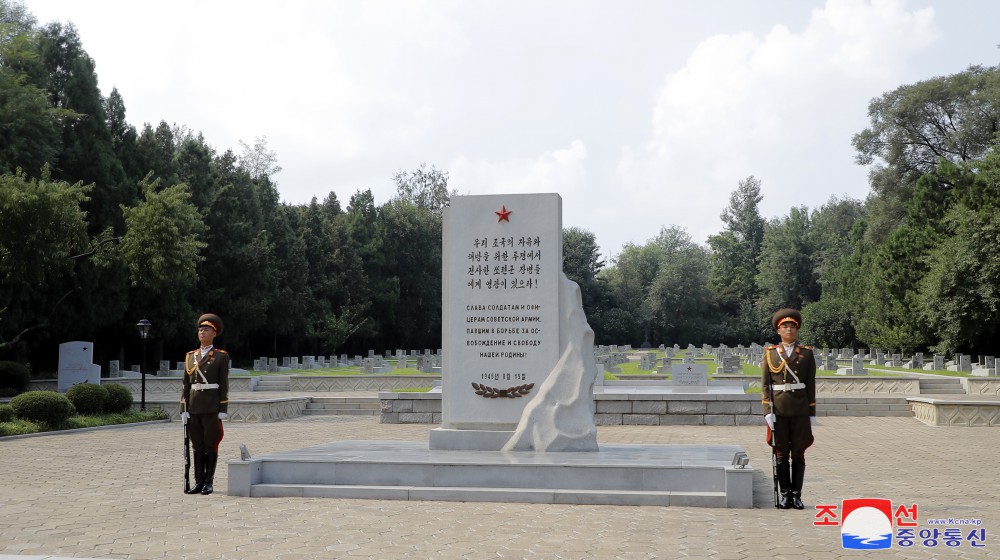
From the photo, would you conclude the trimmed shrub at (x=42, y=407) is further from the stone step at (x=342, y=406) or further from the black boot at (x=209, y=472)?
the black boot at (x=209, y=472)

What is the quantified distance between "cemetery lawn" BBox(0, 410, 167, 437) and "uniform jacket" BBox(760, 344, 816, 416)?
1511cm

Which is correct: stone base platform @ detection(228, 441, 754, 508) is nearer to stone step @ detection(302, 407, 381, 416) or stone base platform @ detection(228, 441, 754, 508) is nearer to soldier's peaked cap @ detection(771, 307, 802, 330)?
soldier's peaked cap @ detection(771, 307, 802, 330)

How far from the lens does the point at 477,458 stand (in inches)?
404

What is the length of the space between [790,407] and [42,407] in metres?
15.6

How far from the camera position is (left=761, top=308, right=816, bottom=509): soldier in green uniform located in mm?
8820

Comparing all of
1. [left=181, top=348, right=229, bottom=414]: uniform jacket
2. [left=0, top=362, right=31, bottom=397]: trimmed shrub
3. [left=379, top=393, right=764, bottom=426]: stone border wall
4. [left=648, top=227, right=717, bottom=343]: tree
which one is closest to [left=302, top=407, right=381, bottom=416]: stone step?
[left=379, top=393, right=764, bottom=426]: stone border wall

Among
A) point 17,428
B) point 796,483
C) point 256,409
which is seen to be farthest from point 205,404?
point 256,409

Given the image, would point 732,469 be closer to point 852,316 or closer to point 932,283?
point 932,283

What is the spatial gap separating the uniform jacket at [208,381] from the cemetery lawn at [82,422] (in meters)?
9.53

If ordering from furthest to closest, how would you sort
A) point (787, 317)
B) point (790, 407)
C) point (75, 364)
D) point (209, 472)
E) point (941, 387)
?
point (75, 364), point (941, 387), point (209, 472), point (787, 317), point (790, 407)

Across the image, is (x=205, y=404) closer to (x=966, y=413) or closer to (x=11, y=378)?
(x=966, y=413)

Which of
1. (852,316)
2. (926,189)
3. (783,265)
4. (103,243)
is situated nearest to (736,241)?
(783,265)

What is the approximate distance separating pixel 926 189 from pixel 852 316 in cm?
1291

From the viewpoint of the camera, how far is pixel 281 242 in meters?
49.5
